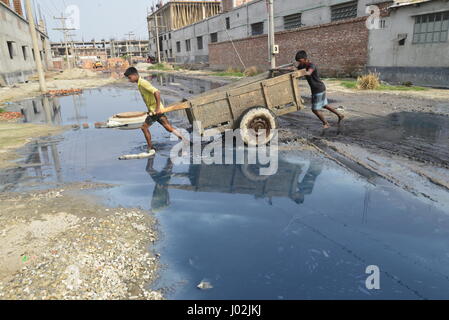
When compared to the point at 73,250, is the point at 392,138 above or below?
above

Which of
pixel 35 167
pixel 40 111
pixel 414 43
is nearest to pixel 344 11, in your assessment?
pixel 414 43

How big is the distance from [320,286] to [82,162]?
5298 millimetres

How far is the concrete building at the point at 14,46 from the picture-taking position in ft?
81.4

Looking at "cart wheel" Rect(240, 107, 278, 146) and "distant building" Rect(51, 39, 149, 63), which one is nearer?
"cart wheel" Rect(240, 107, 278, 146)

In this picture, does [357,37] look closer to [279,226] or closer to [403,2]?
[403,2]

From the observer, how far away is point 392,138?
6.89 metres

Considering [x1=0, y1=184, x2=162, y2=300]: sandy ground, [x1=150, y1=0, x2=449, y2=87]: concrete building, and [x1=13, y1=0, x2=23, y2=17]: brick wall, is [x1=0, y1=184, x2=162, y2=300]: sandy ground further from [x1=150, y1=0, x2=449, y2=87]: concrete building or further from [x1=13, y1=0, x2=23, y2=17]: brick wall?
[x1=13, y1=0, x2=23, y2=17]: brick wall

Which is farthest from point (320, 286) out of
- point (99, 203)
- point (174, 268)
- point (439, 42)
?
point (439, 42)

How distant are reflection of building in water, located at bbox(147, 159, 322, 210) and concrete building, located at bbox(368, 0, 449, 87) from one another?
444 inches

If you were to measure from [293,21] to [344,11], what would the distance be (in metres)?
5.21

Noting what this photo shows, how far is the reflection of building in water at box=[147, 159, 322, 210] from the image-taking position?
4746mm

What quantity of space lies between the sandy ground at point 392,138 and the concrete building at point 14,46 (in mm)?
23475

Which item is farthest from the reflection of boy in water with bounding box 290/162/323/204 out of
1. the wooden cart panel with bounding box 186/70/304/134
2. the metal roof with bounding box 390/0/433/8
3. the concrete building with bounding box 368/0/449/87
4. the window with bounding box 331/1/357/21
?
the window with bounding box 331/1/357/21

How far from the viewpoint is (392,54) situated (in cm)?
1565
